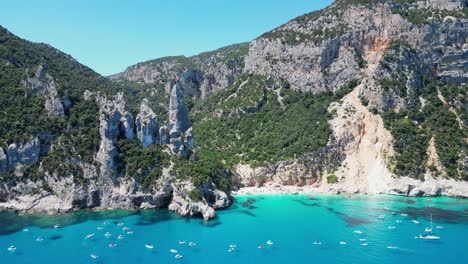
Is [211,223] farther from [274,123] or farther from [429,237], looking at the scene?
[274,123]

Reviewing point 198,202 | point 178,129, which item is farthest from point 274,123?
point 198,202

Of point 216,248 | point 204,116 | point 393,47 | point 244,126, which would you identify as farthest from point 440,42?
point 216,248

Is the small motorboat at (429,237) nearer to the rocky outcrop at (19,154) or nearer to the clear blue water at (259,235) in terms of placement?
the clear blue water at (259,235)

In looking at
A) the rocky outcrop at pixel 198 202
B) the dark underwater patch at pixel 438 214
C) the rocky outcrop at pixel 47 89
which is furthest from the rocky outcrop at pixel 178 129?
the dark underwater patch at pixel 438 214

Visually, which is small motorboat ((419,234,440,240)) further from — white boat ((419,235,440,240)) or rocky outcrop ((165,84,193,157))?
rocky outcrop ((165,84,193,157))

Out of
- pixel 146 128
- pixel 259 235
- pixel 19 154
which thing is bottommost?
pixel 259 235

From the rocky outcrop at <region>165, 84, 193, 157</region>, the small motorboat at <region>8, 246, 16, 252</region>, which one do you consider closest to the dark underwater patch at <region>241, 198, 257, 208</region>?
the rocky outcrop at <region>165, 84, 193, 157</region>
